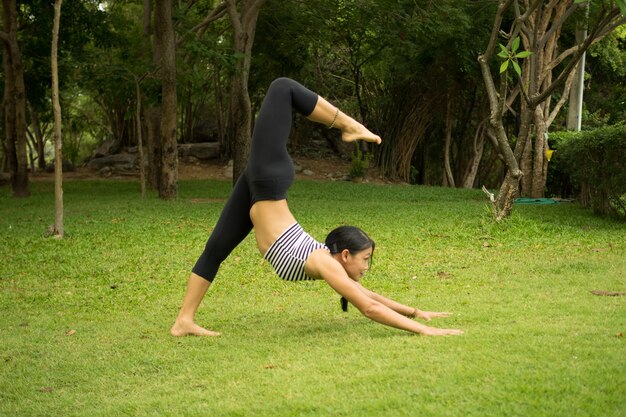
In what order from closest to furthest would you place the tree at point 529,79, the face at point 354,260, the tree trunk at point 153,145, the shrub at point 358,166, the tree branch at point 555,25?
the face at point 354,260
the tree at point 529,79
the tree branch at point 555,25
the tree trunk at point 153,145
the shrub at point 358,166

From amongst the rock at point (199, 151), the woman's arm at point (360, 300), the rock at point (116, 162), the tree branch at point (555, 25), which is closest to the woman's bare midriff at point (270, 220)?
the woman's arm at point (360, 300)

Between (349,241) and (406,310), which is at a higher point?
(349,241)

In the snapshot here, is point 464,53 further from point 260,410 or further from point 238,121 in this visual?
point 260,410

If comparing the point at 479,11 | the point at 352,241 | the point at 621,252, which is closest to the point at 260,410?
the point at 352,241

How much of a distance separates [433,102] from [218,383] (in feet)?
68.7

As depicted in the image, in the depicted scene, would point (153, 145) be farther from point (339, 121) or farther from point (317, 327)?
point (339, 121)

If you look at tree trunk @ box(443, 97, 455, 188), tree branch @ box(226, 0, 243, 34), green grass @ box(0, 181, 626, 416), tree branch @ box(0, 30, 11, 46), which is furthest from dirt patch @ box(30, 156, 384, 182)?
green grass @ box(0, 181, 626, 416)

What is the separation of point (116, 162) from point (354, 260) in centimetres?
2373

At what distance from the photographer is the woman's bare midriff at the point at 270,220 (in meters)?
5.42

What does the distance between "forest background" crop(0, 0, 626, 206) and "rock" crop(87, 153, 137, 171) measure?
111cm

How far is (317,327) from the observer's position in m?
5.94

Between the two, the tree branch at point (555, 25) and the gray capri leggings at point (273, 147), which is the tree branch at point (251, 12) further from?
the gray capri leggings at point (273, 147)

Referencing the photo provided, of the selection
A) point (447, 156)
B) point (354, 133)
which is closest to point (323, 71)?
point (447, 156)

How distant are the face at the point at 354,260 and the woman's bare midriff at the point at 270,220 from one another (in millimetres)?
417
